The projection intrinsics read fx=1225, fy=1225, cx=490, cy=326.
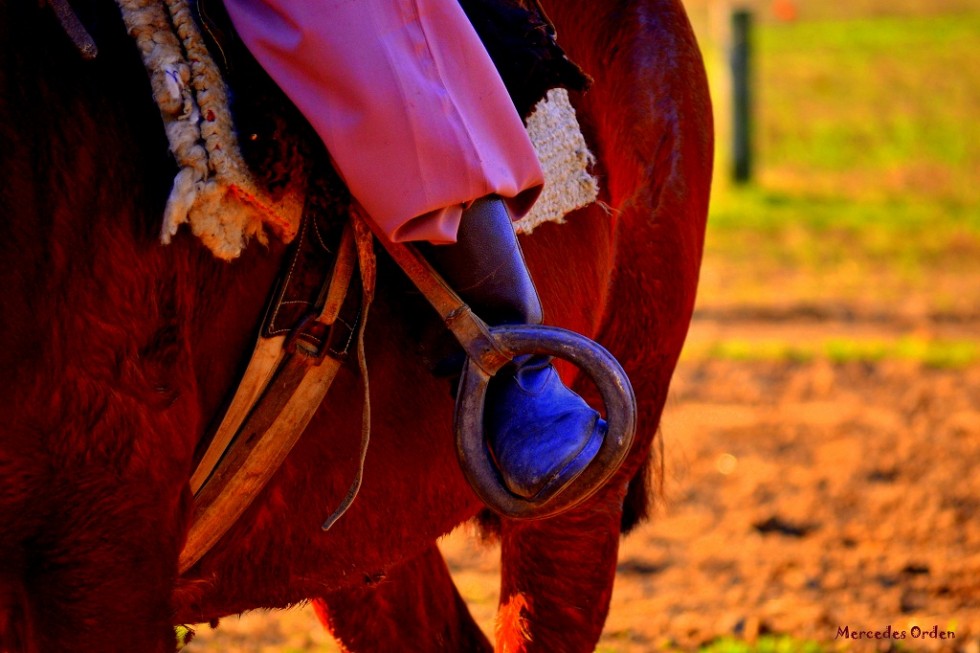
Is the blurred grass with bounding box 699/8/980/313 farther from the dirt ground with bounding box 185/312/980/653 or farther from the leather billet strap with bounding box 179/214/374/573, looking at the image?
the leather billet strap with bounding box 179/214/374/573

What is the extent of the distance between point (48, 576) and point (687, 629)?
274cm

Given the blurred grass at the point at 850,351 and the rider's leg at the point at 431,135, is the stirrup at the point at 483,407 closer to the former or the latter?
the rider's leg at the point at 431,135

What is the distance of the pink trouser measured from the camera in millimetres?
1943

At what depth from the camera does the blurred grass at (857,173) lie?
967 cm

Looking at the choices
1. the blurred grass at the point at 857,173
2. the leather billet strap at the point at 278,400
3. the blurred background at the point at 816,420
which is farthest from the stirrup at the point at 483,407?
the blurred grass at the point at 857,173

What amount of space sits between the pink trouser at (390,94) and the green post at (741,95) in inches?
442

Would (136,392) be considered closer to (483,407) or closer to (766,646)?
(483,407)

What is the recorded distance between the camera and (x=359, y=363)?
2.15 m

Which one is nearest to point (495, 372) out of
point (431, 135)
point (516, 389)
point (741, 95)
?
point (516, 389)

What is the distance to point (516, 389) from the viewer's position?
2176 millimetres

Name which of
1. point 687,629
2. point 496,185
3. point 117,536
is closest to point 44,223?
point 117,536

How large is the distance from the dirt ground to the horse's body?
45.0 inches

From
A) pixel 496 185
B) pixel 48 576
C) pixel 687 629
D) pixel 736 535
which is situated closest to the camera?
pixel 48 576

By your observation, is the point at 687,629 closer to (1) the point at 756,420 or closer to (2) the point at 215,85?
(1) the point at 756,420
